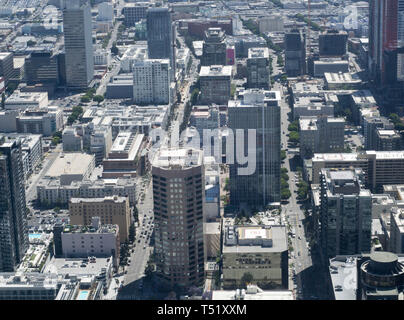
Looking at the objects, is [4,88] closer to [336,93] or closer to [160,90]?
[160,90]

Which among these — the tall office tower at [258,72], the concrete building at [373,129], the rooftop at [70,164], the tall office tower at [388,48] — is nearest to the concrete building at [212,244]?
the rooftop at [70,164]

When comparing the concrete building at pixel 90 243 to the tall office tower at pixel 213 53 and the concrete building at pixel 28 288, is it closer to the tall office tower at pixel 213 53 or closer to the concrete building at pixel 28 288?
the concrete building at pixel 28 288

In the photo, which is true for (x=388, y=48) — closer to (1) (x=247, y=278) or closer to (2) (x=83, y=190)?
(2) (x=83, y=190)

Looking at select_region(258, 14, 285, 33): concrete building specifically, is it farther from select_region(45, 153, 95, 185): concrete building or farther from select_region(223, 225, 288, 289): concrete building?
select_region(223, 225, 288, 289): concrete building

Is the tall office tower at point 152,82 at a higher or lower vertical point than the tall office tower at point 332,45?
lower

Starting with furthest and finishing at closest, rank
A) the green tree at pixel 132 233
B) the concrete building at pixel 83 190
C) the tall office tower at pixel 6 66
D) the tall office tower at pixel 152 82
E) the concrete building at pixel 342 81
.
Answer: the tall office tower at pixel 6 66, the concrete building at pixel 342 81, the tall office tower at pixel 152 82, the concrete building at pixel 83 190, the green tree at pixel 132 233

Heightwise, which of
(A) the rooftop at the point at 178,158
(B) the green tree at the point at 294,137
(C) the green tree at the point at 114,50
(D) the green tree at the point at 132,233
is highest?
(C) the green tree at the point at 114,50

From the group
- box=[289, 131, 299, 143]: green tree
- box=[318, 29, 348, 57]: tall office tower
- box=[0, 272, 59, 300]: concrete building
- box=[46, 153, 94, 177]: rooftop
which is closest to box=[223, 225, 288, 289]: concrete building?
box=[0, 272, 59, 300]: concrete building
